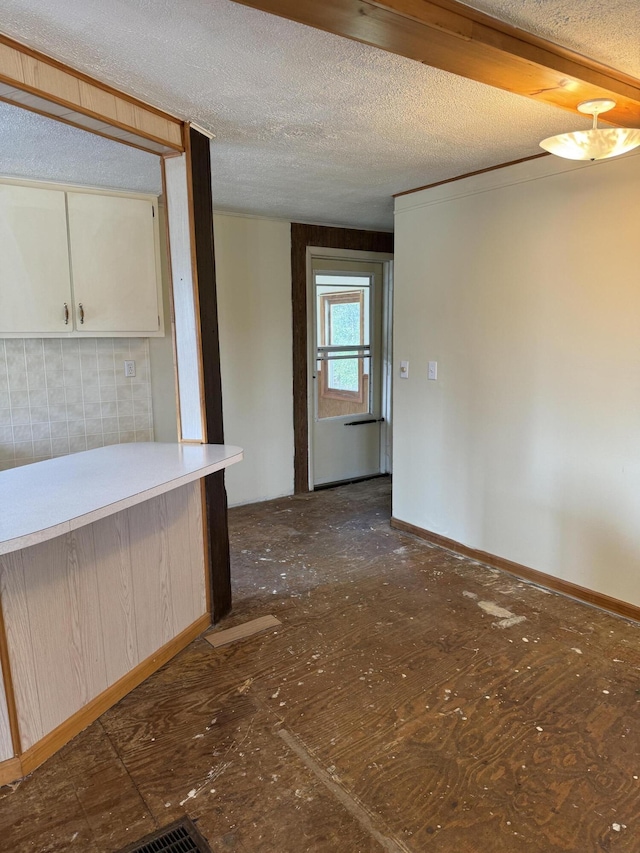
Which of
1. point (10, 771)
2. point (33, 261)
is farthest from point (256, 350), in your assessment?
point (10, 771)

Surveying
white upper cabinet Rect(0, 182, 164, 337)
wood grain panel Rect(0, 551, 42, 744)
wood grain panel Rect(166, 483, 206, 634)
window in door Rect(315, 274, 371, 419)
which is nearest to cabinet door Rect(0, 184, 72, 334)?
white upper cabinet Rect(0, 182, 164, 337)

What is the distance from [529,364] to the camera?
3.21m

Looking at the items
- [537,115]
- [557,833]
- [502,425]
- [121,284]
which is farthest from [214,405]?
[557,833]

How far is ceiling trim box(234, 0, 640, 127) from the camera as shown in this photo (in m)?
1.51

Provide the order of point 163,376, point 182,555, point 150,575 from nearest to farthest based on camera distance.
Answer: point 150,575 → point 182,555 → point 163,376

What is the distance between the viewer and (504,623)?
2844 millimetres

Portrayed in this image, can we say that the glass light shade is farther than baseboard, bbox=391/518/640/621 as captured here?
No

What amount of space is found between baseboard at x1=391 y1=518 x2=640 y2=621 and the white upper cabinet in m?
2.30

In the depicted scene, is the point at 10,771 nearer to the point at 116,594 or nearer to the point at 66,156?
the point at 116,594

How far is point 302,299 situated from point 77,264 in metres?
2.05

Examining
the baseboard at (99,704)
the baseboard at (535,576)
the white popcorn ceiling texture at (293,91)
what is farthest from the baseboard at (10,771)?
the baseboard at (535,576)

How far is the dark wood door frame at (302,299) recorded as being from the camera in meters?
4.88

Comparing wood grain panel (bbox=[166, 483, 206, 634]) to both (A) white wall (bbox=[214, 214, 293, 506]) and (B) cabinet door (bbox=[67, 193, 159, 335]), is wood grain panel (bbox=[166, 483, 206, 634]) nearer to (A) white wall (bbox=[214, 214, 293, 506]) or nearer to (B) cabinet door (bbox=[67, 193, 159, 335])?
(B) cabinet door (bbox=[67, 193, 159, 335])

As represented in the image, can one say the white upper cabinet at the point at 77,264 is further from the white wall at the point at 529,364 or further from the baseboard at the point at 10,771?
the baseboard at the point at 10,771
